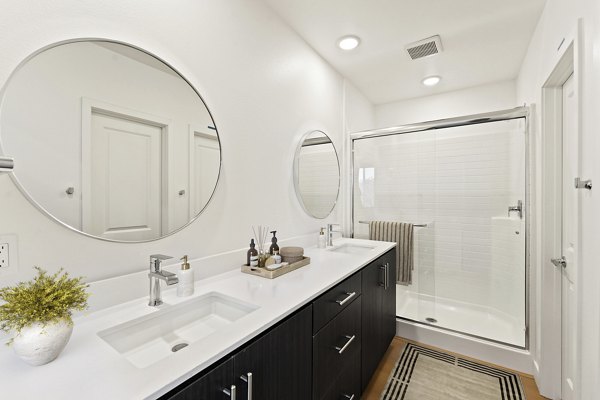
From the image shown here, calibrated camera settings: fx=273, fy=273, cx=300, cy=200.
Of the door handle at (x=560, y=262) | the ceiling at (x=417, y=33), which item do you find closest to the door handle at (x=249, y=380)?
the door handle at (x=560, y=262)

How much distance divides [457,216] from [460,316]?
90 centimetres

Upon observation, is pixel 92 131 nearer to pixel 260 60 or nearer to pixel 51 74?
pixel 51 74

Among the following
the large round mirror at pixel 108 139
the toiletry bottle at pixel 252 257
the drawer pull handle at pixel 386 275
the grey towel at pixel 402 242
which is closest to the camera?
the large round mirror at pixel 108 139

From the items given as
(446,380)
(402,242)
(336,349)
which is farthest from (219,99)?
(446,380)

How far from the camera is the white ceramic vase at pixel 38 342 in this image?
24.9 inches

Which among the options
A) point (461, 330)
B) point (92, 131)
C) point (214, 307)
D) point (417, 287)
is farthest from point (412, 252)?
point (92, 131)

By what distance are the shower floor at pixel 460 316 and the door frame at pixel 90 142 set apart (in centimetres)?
224

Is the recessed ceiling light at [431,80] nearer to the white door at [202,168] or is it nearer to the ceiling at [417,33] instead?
the ceiling at [417,33]

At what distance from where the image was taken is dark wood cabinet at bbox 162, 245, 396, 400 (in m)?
0.75

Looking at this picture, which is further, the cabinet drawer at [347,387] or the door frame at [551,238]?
the door frame at [551,238]

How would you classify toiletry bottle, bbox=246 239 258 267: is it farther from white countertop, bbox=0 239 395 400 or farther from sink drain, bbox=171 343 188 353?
sink drain, bbox=171 343 188 353

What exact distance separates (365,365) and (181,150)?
1.59 m

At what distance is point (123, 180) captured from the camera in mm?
1055

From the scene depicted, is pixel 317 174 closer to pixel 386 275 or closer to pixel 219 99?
pixel 386 275
